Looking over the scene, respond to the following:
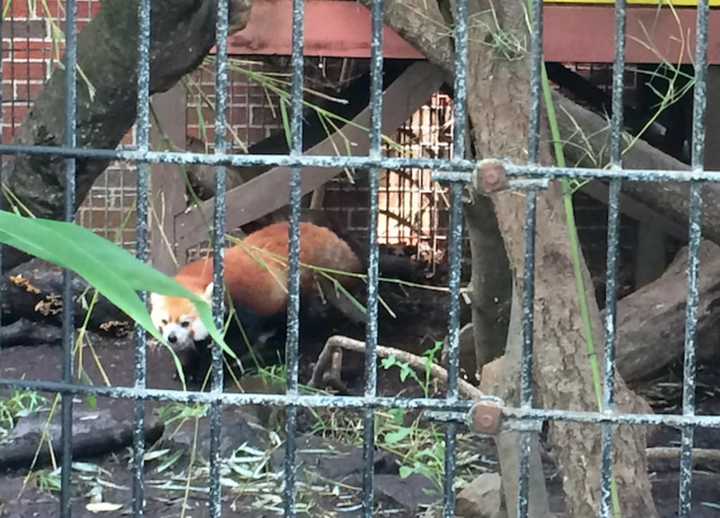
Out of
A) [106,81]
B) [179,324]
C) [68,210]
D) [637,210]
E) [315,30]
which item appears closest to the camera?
[68,210]

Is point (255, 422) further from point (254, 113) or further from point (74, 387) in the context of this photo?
point (254, 113)

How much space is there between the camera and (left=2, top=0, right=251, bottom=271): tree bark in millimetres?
2648

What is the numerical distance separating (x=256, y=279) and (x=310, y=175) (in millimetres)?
1096

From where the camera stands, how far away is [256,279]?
265 inches

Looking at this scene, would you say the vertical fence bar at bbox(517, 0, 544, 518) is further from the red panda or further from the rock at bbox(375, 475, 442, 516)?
the red panda

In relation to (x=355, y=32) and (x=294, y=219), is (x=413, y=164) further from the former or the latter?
(x=355, y=32)

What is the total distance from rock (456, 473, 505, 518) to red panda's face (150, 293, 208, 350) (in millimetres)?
2673

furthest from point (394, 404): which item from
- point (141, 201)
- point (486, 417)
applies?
point (141, 201)

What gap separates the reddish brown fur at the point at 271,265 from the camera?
20.9 feet

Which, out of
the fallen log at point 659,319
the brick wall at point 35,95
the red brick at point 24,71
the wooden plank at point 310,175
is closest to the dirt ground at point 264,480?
the fallen log at point 659,319

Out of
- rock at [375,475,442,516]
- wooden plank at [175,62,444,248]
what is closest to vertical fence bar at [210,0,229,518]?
rock at [375,475,442,516]

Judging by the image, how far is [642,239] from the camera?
7.11m

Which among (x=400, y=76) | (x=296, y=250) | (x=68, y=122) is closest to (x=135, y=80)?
(x=68, y=122)

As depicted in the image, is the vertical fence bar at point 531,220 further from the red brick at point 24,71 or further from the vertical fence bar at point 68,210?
the red brick at point 24,71
